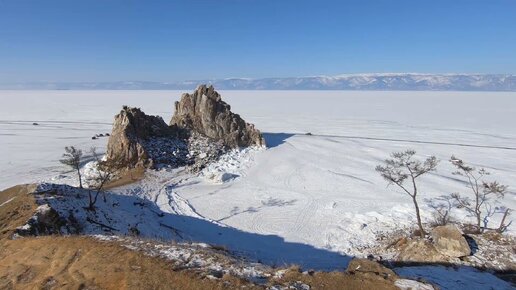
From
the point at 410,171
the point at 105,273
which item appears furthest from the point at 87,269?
the point at 410,171

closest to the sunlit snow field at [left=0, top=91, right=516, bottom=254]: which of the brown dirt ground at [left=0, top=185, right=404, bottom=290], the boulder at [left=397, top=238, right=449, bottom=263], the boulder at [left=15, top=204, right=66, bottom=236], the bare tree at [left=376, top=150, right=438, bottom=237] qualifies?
the bare tree at [left=376, top=150, right=438, bottom=237]

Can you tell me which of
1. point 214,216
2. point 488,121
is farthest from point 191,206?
point 488,121

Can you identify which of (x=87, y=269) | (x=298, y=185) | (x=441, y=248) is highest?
(x=87, y=269)

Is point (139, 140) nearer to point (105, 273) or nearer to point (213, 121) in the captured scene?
point (213, 121)

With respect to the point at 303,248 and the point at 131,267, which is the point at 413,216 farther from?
the point at 131,267

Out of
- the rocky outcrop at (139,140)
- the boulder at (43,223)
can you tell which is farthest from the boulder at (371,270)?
the rocky outcrop at (139,140)

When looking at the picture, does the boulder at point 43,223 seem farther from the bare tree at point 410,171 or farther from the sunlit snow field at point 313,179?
the bare tree at point 410,171

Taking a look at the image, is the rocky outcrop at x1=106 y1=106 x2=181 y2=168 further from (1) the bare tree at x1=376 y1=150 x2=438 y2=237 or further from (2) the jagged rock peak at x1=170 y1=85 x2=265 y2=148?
(1) the bare tree at x1=376 y1=150 x2=438 y2=237

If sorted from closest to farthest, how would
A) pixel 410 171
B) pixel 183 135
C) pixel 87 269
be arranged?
pixel 87 269 → pixel 410 171 → pixel 183 135
